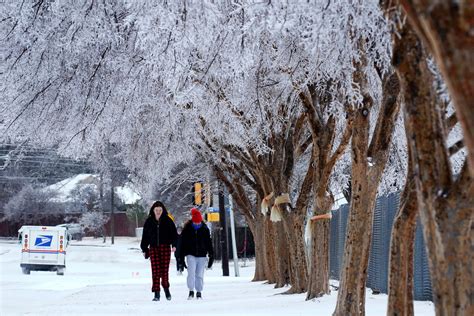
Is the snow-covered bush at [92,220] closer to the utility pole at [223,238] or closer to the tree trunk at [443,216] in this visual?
the utility pole at [223,238]

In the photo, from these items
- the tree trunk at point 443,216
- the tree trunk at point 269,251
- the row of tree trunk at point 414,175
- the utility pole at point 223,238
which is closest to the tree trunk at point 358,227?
the row of tree trunk at point 414,175

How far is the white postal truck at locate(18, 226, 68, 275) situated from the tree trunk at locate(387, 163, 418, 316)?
2576cm

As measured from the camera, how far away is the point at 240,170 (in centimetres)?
2545

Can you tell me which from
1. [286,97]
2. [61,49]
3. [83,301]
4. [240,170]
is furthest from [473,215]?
[240,170]

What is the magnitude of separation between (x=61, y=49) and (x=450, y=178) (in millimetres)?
6638

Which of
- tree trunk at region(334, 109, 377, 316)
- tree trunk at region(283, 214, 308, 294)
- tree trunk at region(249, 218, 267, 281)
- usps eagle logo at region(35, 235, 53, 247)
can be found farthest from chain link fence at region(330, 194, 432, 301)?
usps eagle logo at region(35, 235, 53, 247)

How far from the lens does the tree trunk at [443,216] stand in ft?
17.9

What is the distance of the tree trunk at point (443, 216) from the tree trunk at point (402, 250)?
2653 millimetres

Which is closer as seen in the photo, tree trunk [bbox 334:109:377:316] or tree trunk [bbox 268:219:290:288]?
tree trunk [bbox 334:109:377:316]

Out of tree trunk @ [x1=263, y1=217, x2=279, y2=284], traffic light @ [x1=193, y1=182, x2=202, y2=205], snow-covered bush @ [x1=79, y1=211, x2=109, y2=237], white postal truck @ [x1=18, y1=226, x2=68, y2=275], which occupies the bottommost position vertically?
tree trunk @ [x1=263, y1=217, x2=279, y2=284]

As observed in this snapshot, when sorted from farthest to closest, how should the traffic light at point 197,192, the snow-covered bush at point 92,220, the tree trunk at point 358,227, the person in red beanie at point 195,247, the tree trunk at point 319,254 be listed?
the snow-covered bush at point 92,220
the traffic light at point 197,192
the person in red beanie at point 195,247
the tree trunk at point 319,254
the tree trunk at point 358,227

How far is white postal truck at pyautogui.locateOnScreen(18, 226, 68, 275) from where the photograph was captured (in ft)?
109

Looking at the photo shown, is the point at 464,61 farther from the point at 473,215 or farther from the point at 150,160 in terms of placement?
the point at 150,160

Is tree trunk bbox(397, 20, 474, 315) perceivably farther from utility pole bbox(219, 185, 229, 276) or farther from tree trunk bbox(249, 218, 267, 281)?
utility pole bbox(219, 185, 229, 276)
